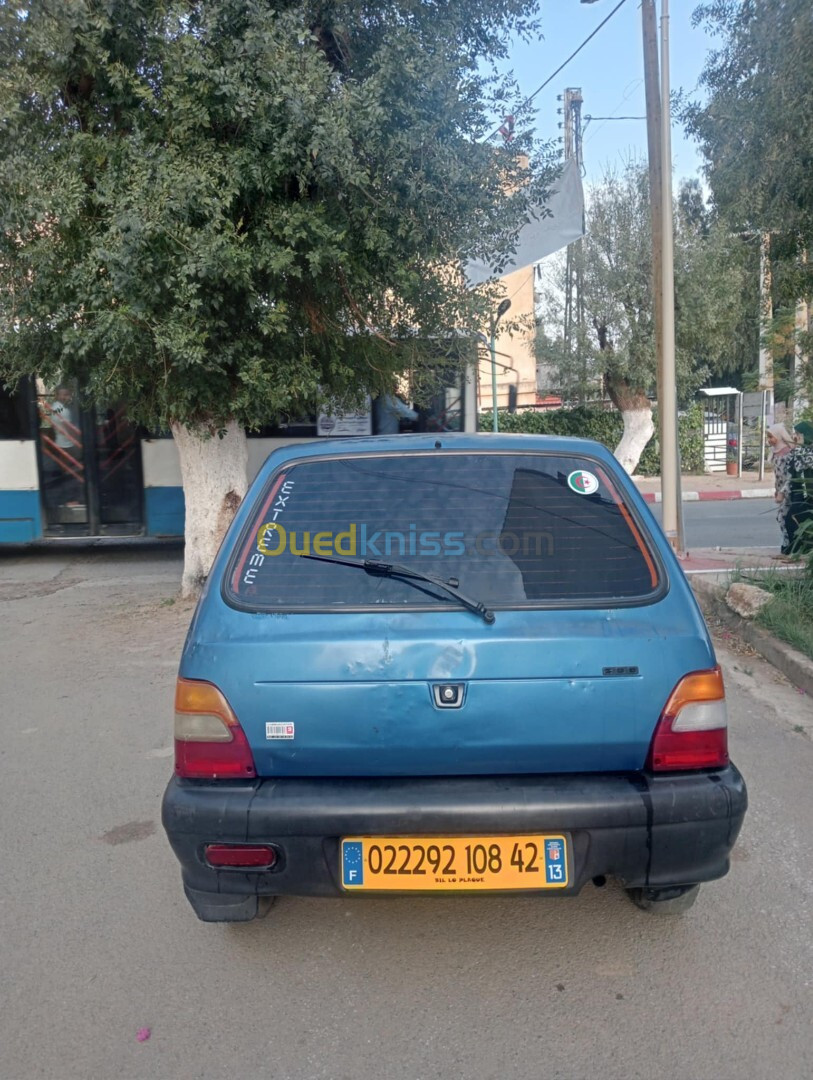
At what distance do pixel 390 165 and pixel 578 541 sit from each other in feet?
16.4

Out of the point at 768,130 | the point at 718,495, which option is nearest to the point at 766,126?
the point at 768,130

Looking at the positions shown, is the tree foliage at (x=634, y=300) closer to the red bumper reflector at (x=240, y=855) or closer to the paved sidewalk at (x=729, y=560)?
the paved sidewalk at (x=729, y=560)

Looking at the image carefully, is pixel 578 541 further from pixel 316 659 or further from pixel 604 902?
pixel 604 902

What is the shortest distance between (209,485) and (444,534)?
6378mm

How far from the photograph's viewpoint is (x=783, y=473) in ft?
30.5

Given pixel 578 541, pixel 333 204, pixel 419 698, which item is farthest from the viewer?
pixel 333 204

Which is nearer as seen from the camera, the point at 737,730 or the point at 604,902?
the point at 604,902

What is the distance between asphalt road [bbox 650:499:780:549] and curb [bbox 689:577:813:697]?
7.36ft

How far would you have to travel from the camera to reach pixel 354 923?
10.6ft

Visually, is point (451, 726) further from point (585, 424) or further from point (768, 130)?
point (585, 424)

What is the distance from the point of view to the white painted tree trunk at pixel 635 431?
22.4 m

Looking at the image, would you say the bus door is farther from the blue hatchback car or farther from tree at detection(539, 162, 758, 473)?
tree at detection(539, 162, 758, 473)

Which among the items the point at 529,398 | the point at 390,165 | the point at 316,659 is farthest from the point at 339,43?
the point at 529,398

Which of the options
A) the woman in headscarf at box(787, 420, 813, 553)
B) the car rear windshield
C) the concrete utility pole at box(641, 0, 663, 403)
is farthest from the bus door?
the car rear windshield
